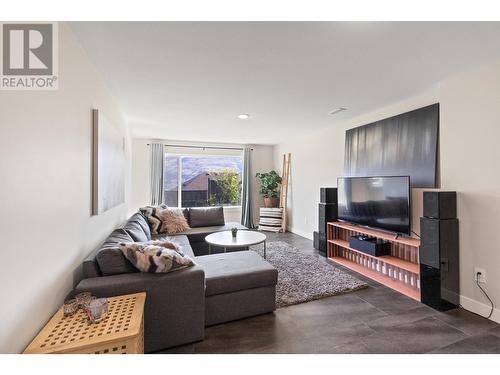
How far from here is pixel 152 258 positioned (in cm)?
172

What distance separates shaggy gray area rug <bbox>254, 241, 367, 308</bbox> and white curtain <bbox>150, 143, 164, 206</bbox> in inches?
116

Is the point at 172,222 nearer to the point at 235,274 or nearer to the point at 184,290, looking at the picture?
the point at 235,274

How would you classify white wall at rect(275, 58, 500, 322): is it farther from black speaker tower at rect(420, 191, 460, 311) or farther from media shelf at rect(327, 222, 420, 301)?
media shelf at rect(327, 222, 420, 301)

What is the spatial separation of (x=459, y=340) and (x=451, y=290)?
2.00 ft

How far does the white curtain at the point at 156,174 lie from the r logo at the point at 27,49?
4.15 m

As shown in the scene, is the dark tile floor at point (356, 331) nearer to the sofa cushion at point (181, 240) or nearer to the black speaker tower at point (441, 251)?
the black speaker tower at point (441, 251)

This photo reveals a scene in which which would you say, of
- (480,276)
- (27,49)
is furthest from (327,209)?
(27,49)

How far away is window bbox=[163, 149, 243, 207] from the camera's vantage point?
19.0 ft

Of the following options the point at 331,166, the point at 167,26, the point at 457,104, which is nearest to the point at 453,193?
the point at 457,104

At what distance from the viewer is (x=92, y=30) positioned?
1.58 meters

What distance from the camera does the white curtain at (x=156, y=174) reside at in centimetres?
541

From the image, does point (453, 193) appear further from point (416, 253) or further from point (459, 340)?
point (459, 340)

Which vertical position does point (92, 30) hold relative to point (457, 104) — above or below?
above

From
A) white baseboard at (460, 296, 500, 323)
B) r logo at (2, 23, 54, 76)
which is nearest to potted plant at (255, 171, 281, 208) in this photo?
white baseboard at (460, 296, 500, 323)
